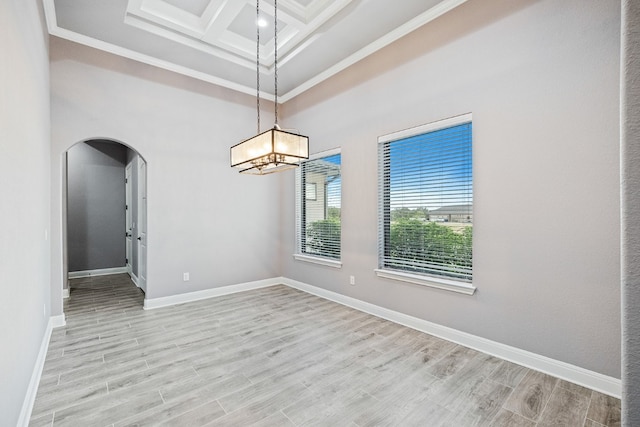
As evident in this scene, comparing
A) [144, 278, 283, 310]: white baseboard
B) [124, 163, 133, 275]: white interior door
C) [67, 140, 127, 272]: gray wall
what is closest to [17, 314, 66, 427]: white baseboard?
[144, 278, 283, 310]: white baseboard

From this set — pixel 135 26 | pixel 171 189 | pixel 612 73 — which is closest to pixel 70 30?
pixel 135 26

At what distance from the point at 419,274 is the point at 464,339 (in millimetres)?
799

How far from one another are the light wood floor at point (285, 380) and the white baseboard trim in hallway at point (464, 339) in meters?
0.08

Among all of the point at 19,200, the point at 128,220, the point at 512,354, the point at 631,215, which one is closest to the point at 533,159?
the point at 512,354

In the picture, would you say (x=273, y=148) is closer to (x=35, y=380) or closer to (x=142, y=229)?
(x=35, y=380)

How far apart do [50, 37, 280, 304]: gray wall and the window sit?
2.01 ft

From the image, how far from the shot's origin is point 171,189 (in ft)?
14.6

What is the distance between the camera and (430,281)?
130 inches

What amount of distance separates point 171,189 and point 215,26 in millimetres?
2316

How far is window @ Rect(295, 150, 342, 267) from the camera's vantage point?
4621 millimetres

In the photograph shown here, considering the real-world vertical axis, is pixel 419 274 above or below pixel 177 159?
below

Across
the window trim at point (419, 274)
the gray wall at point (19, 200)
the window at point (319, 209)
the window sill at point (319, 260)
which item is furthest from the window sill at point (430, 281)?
the gray wall at point (19, 200)

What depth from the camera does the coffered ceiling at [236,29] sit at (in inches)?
128

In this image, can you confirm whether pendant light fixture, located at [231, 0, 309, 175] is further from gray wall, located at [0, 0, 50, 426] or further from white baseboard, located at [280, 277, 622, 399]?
white baseboard, located at [280, 277, 622, 399]
